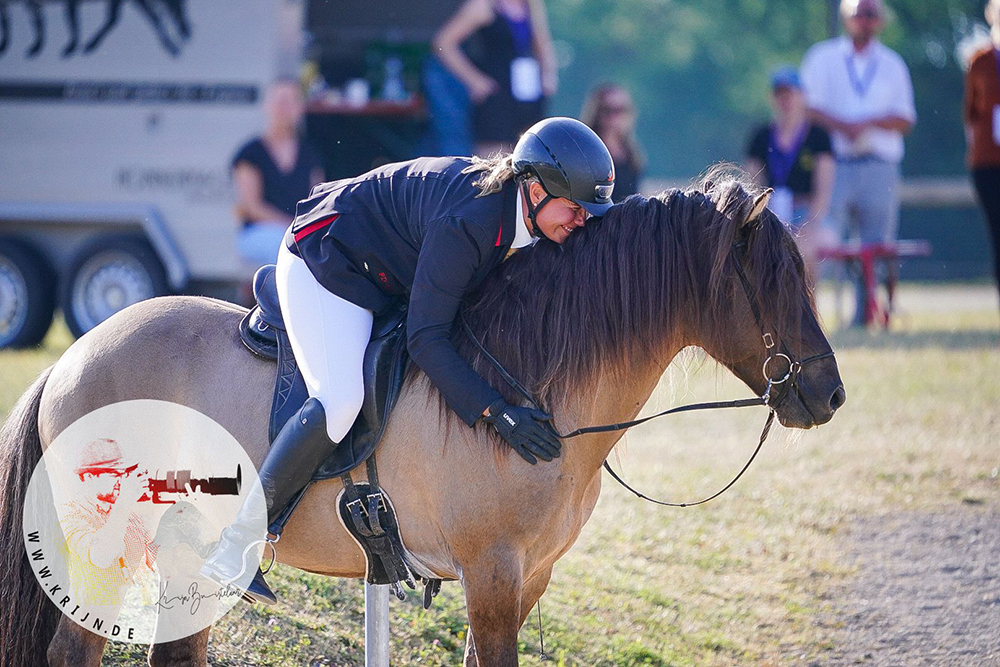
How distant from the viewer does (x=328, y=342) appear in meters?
3.69

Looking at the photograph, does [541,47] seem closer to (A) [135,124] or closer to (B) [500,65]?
(B) [500,65]

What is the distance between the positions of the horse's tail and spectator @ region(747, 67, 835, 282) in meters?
8.53

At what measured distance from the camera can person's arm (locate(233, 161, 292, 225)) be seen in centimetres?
1016

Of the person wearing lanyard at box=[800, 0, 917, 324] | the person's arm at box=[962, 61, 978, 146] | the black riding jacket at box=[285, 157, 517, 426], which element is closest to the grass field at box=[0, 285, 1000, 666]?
the black riding jacket at box=[285, 157, 517, 426]

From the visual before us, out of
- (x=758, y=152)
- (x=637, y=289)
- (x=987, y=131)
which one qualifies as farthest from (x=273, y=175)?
(x=637, y=289)

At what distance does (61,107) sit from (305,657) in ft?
27.2

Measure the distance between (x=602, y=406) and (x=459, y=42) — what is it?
25.3 feet

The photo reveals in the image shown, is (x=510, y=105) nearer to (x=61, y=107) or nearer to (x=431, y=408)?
(x=61, y=107)

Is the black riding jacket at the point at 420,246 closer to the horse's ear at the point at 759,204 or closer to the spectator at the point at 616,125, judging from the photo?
the horse's ear at the point at 759,204

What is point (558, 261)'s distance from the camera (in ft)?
12.3

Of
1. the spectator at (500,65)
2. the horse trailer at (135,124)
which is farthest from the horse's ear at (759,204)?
the horse trailer at (135,124)

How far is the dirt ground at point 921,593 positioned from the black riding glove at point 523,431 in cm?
212

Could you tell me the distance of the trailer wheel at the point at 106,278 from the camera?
11.1 meters

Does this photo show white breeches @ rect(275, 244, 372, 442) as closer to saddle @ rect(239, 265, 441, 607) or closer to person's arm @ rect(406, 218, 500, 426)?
saddle @ rect(239, 265, 441, 607)
